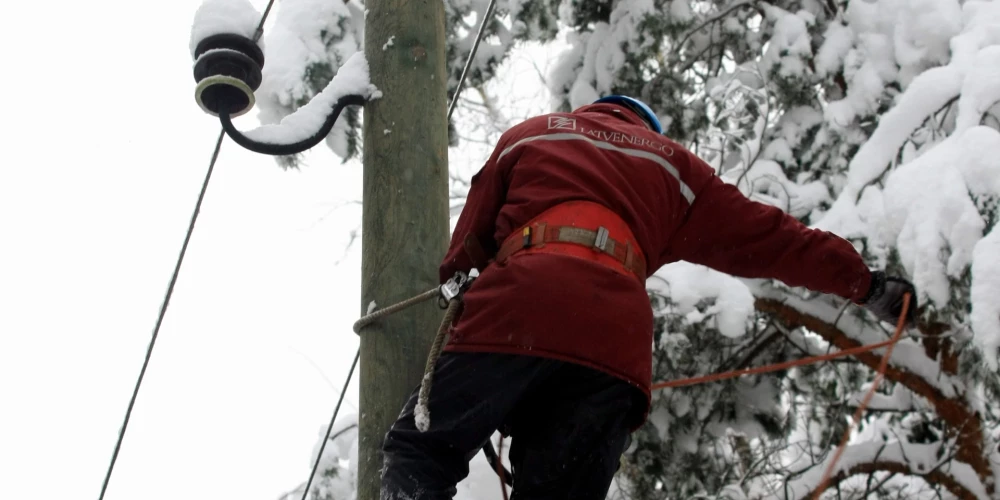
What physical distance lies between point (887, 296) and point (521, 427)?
125 cm

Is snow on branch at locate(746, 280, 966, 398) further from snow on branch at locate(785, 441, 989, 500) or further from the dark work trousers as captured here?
the dark work trousers

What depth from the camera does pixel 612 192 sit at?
82.9 inches

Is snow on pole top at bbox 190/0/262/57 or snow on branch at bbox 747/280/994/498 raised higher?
snow on branch at bbox 747/280/994/498

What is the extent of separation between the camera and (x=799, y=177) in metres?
6.17

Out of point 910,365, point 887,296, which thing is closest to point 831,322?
point 910,365

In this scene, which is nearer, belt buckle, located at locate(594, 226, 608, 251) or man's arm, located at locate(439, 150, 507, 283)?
belt buckle, located at locate(594, 226, 608, 251)

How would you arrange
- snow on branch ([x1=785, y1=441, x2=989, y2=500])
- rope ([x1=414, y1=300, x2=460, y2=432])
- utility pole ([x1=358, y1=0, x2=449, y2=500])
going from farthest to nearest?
snow on branch ([x1=785, y1=441, x2=989, y2=500]) → utility pole ([x1=358, y1=0, x2=449, y2=500]) → rope ([x1=414, y1=300, x2=460, y2=432])

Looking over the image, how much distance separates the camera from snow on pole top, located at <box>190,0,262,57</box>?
237 cm

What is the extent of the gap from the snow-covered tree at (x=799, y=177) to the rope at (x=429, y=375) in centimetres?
230

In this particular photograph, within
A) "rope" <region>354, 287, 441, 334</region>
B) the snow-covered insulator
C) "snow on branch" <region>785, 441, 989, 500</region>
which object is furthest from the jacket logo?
"snow on branch" <region>785, 441, 989, 500</region>

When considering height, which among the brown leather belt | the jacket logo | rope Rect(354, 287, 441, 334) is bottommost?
rope Rect(354, 287, 441, 334)

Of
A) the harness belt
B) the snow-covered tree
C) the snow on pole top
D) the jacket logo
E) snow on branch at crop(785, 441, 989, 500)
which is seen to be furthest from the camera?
snow on branch at crop(785, 441, 989, 500)

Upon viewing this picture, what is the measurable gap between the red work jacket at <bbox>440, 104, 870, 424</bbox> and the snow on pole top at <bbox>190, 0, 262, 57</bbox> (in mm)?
770

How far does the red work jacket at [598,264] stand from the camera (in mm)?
1916
